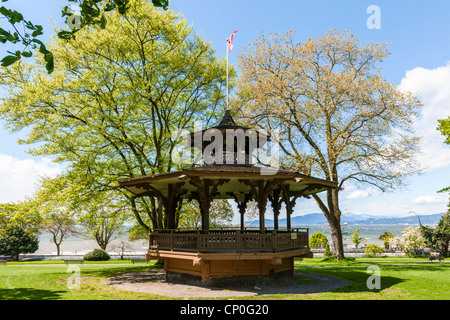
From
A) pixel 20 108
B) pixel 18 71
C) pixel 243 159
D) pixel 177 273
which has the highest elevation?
pixel 18 71

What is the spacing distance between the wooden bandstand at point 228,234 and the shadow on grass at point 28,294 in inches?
195

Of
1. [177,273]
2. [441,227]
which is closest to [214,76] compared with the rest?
[177,273]

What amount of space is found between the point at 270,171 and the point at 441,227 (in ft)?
116

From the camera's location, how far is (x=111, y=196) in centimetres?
2745

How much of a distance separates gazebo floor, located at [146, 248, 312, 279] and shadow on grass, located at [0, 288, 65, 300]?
4.98 meters

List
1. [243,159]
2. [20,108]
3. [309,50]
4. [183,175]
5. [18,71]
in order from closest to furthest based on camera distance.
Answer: [183,175] → [243,159] → [20,108] → [18,71] → [309,50]

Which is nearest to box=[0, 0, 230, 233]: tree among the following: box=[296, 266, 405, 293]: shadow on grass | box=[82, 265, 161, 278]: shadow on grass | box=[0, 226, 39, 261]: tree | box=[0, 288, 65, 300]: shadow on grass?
box=[82, 265, 161, 278]: shadow on grass

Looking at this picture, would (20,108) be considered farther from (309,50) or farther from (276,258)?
(309,50)

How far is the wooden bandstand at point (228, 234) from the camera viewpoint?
15023 mm

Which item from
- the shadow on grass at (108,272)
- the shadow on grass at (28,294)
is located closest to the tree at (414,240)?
the shadow on grass at (108,272)

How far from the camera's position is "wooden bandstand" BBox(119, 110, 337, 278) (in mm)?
15023

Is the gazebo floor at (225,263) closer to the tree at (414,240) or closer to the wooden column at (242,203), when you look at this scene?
the wooden column at (242,203)

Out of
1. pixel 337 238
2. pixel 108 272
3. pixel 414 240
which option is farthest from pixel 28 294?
pixel 414 240
